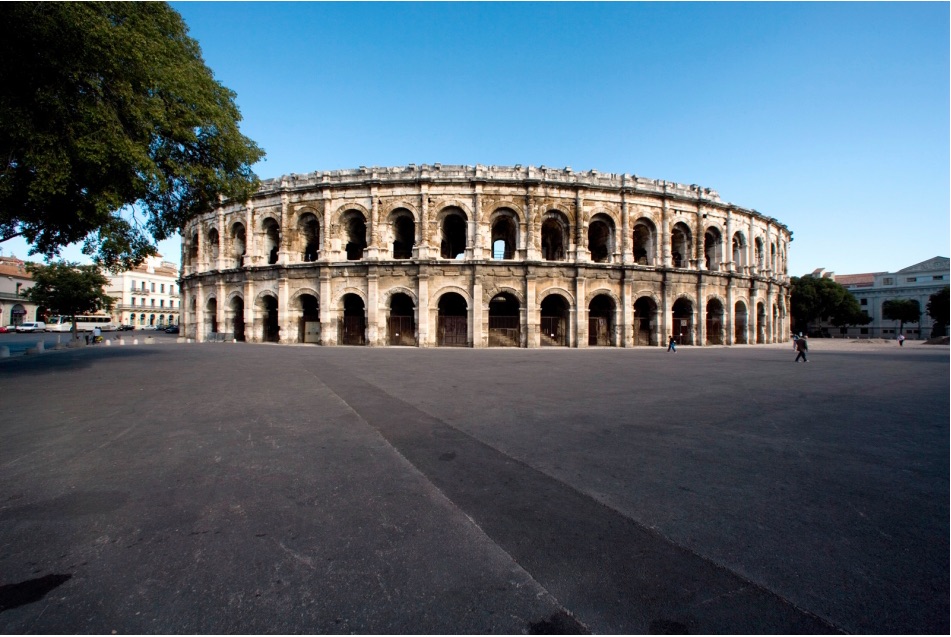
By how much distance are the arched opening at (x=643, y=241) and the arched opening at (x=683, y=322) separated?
3.40 metres

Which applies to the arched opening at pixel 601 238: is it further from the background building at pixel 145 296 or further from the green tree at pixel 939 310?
the background building at pixel 145 296

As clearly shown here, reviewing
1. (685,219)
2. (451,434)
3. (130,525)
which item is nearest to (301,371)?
(451,434)

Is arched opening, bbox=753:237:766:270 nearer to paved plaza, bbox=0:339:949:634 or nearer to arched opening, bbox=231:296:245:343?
paved plaza, bbox=0:339:949:634

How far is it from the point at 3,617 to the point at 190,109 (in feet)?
32.9

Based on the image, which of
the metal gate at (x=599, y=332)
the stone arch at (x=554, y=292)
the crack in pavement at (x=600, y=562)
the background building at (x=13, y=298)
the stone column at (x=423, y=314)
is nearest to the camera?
the crack in pavement at (x=600, y=562)

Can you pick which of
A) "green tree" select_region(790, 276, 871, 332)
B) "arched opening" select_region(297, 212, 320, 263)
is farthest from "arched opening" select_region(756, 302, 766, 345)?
"arched opening" select_region(297, 212, 320, 263)

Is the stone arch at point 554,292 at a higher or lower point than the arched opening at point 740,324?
higher

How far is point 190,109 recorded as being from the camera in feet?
28.7

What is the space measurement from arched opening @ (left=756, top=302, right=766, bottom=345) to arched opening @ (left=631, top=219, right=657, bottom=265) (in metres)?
10.1

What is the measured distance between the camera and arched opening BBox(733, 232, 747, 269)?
27.1 m

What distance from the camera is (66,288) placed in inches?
875

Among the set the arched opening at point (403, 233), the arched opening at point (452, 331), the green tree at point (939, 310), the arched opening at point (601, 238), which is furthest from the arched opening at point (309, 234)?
the green tree at point (939, 310)

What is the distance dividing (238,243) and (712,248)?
3099 cm

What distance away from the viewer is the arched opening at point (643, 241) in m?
23.7
